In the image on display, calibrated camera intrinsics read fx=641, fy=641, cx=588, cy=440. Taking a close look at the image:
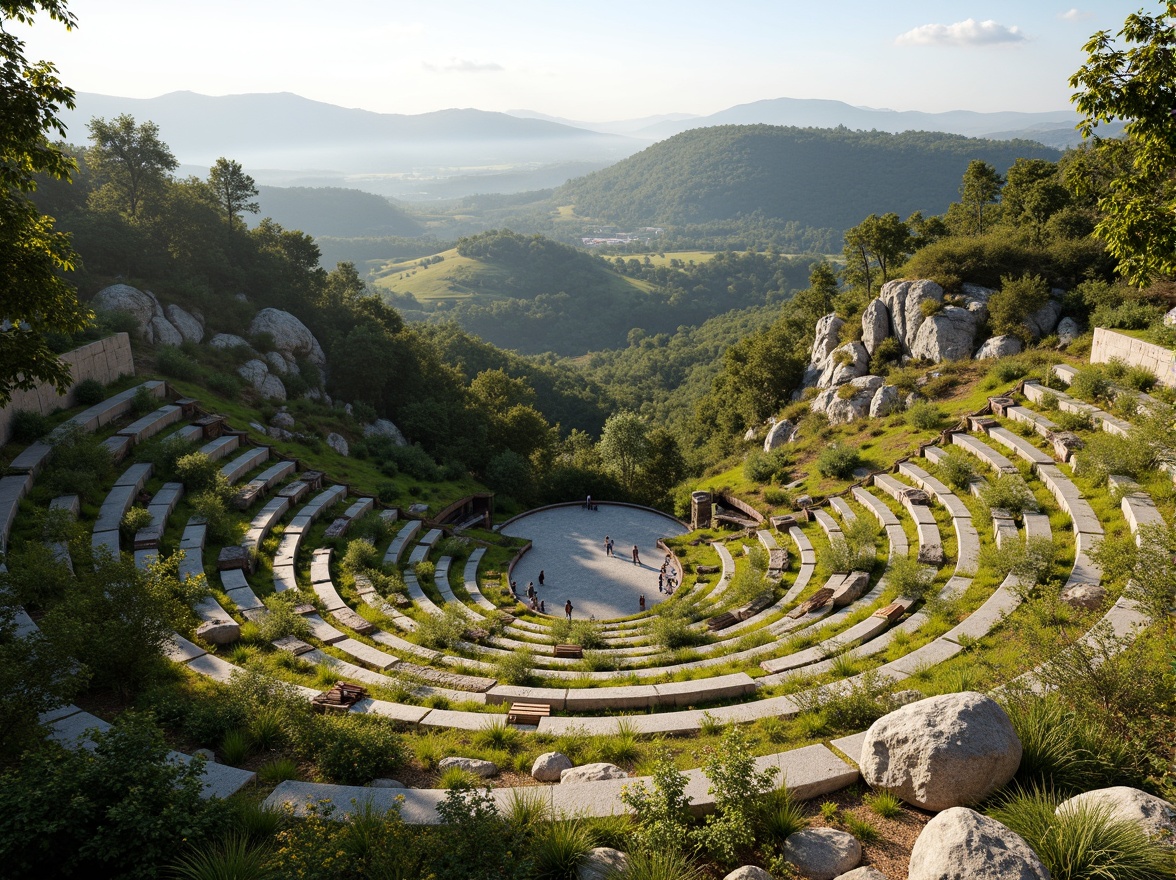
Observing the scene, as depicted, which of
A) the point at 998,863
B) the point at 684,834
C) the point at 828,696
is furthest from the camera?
the point at 828,696

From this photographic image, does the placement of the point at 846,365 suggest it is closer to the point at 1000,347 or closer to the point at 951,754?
the point at 1000,347

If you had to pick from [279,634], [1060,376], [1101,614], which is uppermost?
[1060,376]

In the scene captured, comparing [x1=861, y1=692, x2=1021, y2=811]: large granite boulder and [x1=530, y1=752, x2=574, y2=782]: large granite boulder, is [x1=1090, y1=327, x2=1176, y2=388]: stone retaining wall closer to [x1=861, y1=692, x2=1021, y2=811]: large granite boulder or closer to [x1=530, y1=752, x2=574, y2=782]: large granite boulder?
[x1=861, y1=692, x2=1021, y2=811]: large granite boulder

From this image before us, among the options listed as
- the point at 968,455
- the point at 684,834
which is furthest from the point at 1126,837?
the point at 968,455

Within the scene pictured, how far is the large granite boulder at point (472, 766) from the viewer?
961cm

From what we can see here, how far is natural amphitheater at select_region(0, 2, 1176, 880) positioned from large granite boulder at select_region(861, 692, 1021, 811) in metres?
0.05

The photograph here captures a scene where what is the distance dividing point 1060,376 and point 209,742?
29.5 meters

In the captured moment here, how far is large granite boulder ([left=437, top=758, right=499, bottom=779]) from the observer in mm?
9609

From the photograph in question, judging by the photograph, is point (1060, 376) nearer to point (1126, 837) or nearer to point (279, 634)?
point (1126, 837)

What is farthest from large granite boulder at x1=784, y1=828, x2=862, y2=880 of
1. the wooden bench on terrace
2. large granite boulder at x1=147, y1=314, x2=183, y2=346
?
large granite boulder at x1=147, y1=314, x2=183, y2=346

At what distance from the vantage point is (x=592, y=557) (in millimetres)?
30031

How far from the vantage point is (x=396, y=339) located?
4875 cm

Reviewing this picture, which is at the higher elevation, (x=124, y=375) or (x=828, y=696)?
(x=124, y=375)

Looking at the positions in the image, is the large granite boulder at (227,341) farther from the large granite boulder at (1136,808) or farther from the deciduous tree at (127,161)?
the large granite boulder at (1136,808)
